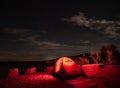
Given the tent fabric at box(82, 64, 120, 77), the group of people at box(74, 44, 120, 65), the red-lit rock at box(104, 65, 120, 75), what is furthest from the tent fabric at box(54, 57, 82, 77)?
the group of people at box(74, 44, 120, 65)

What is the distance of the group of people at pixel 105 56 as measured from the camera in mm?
32097

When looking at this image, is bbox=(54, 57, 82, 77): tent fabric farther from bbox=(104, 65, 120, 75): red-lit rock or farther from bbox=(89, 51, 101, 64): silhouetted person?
bbox=(89, 51, 101, 64): silhouetted person

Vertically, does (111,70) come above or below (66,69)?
below

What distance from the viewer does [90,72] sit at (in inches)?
778

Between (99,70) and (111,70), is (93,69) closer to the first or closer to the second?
(99,70)

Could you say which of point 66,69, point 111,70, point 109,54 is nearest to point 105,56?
point 109,54

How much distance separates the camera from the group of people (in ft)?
105

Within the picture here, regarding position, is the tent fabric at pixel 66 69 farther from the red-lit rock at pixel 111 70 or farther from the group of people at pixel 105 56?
the group of people at pixel 105 56

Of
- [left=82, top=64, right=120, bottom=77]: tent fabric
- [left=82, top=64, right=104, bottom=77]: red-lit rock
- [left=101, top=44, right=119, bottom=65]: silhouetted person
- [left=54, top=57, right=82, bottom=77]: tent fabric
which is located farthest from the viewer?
[left=101, top=44, right=119, bottom=65]: silhouetted person

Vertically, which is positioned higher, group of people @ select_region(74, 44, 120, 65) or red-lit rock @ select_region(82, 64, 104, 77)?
group of people @ select_region(74, 44, 120, 65)

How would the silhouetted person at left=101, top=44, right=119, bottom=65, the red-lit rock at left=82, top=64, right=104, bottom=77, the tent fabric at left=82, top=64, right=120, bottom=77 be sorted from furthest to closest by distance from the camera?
the silhouetted person at left=101, top=44, right=119, bottom=65 < the red-lit rock at left=82, top=64, right=104, bottom=77 < the tent fabric at left=82, top=64, right=120, bottom=77

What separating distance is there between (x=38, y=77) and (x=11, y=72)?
13.9ft

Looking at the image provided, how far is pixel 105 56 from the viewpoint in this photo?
109 ft

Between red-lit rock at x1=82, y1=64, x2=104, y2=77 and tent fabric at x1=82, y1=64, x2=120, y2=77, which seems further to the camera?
→ red-lit rock at x1=82, y1=64, x2=104, y2=77
